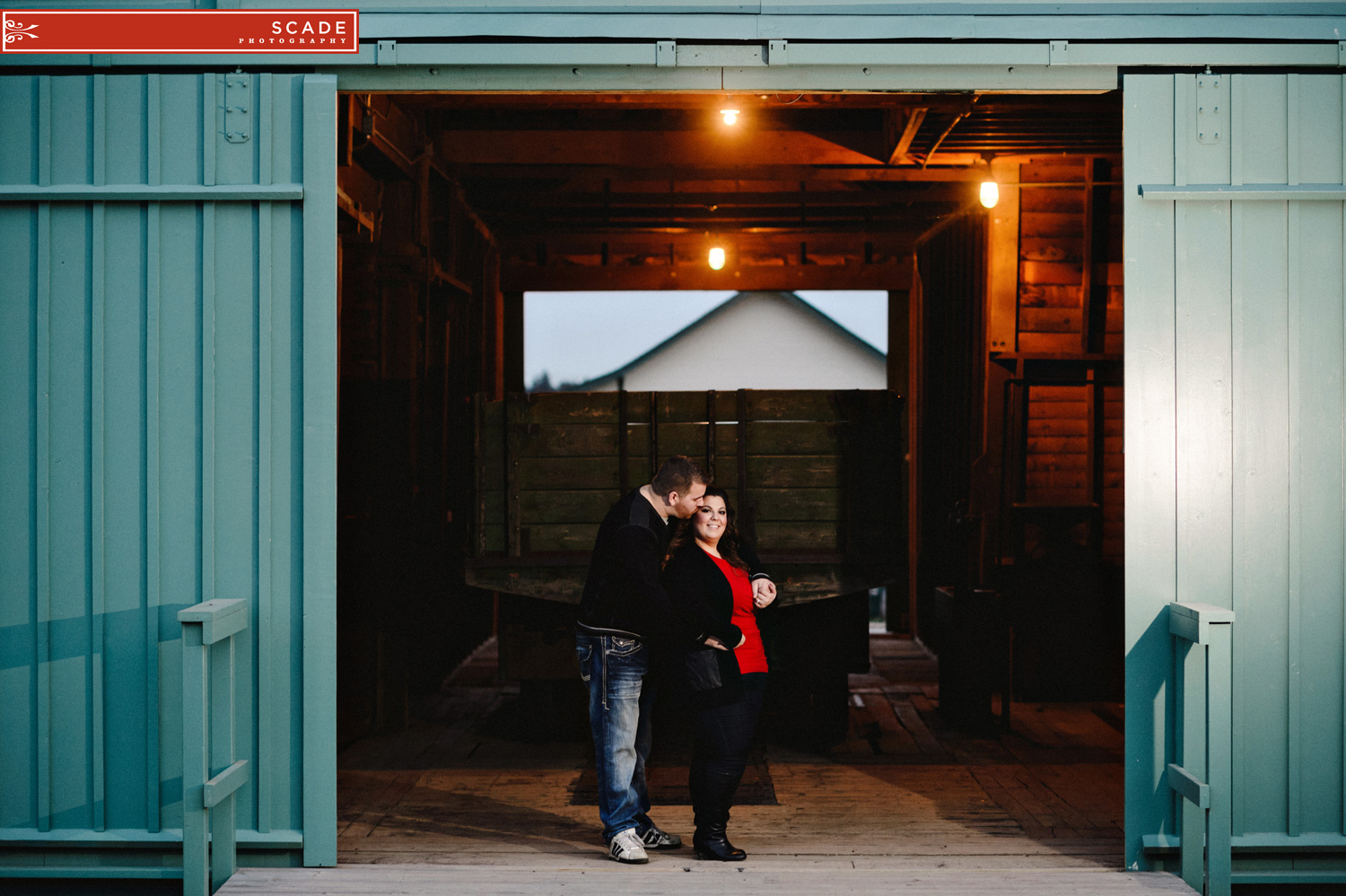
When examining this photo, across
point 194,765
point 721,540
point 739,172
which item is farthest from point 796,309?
point 194,765

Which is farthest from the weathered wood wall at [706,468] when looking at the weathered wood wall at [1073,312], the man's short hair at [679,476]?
the weathered wood wall at [1073,312]

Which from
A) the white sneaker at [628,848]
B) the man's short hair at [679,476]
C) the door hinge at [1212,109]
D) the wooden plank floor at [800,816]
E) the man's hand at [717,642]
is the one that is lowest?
the wooden plank floor at [800,816]

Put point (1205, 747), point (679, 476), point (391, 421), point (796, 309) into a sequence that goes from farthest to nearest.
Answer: point (796, 309)
point (391, 421)
point (679, 476)
point (1205, 747)

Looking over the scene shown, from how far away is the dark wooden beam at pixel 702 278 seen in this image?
12.1m

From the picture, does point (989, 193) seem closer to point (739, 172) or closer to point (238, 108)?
point (739, 172)

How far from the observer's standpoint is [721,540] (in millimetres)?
4656

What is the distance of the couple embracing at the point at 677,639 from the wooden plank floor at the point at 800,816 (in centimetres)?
25

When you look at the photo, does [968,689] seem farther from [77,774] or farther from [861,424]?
[77,774]

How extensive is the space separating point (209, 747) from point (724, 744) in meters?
2.20

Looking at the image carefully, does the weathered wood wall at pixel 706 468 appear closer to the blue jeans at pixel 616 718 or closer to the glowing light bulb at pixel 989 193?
the blue jeans at pixel 616 718

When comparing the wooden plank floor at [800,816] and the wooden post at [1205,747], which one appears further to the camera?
the wooden plank floor at [800,816]

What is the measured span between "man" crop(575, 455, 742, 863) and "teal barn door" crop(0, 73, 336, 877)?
46.7 inches

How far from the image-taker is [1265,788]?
13.9 feet

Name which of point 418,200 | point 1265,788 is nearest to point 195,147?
point 418,200
